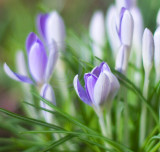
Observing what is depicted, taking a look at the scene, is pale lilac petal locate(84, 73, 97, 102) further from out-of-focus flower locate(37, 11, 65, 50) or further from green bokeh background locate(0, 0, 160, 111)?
green bokeh background locate(0, 0, 160, 111)

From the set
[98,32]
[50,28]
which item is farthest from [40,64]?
[98,32]

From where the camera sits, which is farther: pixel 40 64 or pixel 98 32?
pixel 98 32

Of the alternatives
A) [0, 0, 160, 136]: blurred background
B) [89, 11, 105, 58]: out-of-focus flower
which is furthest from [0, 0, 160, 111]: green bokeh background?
[89, 11, 105, 58]: out-of-focus flower

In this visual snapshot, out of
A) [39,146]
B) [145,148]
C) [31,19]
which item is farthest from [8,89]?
[145,148]

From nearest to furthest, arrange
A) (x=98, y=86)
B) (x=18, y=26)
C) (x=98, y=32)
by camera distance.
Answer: (x=98, y=86), (x=98, y=32), (x=18, y=26)

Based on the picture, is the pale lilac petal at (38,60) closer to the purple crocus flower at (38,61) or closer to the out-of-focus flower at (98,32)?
the purple crocus flower at (38,61)

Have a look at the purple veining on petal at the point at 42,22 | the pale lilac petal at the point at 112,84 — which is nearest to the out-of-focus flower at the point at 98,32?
the purple veining on petal at the point at 42,22

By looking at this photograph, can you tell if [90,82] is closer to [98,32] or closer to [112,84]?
[112,84]
